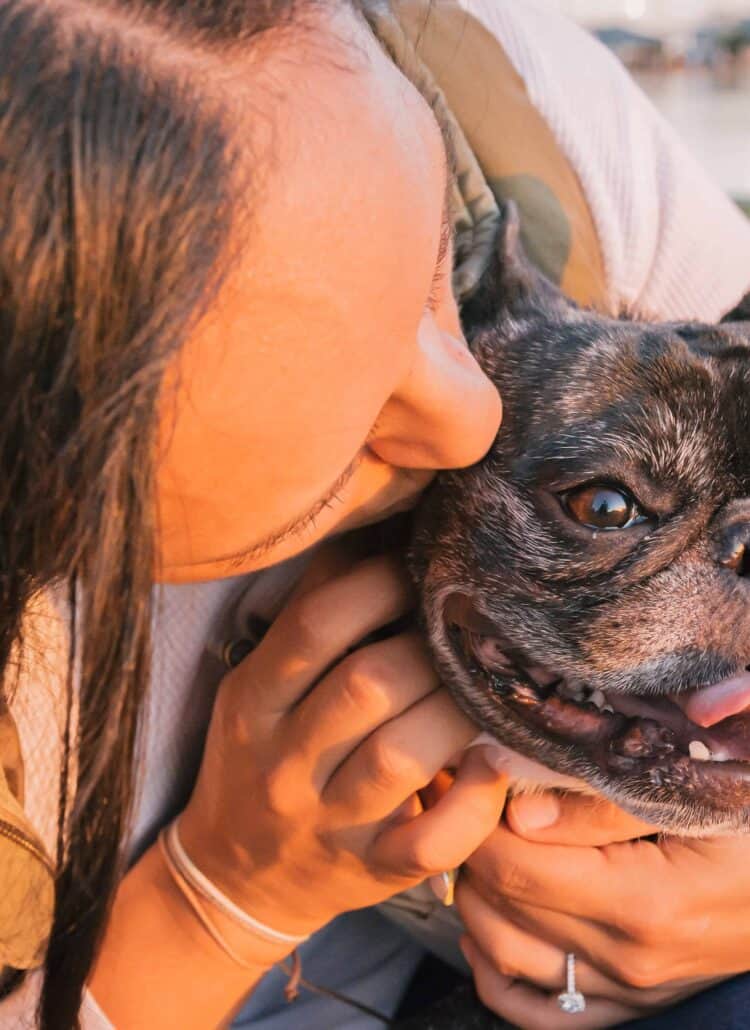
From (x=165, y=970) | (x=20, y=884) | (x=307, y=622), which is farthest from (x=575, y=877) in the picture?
(x=20, y=884)

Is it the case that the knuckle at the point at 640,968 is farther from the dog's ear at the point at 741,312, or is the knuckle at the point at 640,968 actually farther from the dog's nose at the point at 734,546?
the dog's ear at the point at 741,312

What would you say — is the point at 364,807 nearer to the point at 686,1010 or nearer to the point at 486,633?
the point at 486,633

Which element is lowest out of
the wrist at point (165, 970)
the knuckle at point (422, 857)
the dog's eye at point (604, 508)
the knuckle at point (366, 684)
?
the wrist at point (165, 970)

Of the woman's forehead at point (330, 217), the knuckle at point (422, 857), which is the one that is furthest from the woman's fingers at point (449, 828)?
the woman's forehead at point (330, 217)

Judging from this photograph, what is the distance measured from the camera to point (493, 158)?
174 cm

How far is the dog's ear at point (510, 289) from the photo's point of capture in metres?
1.70

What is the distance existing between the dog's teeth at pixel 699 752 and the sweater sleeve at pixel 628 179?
74 cm

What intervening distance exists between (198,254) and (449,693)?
0.78 m

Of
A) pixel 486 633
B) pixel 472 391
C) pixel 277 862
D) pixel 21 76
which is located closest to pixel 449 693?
pixel 486 633

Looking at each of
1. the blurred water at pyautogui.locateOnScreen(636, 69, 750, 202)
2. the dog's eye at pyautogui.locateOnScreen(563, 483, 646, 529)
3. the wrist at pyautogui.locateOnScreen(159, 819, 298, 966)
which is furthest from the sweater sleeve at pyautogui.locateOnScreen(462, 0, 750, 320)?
the blurred water at pyautogui.locateOnScreen(636, 69, 750, 202)

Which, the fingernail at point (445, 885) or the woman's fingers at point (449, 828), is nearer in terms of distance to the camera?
the woman's fingers at point (449, 828)

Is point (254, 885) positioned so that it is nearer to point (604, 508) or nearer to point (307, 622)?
point (307, 622)

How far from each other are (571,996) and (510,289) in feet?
3.29

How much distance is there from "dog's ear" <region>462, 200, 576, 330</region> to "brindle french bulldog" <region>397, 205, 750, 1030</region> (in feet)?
0.61
